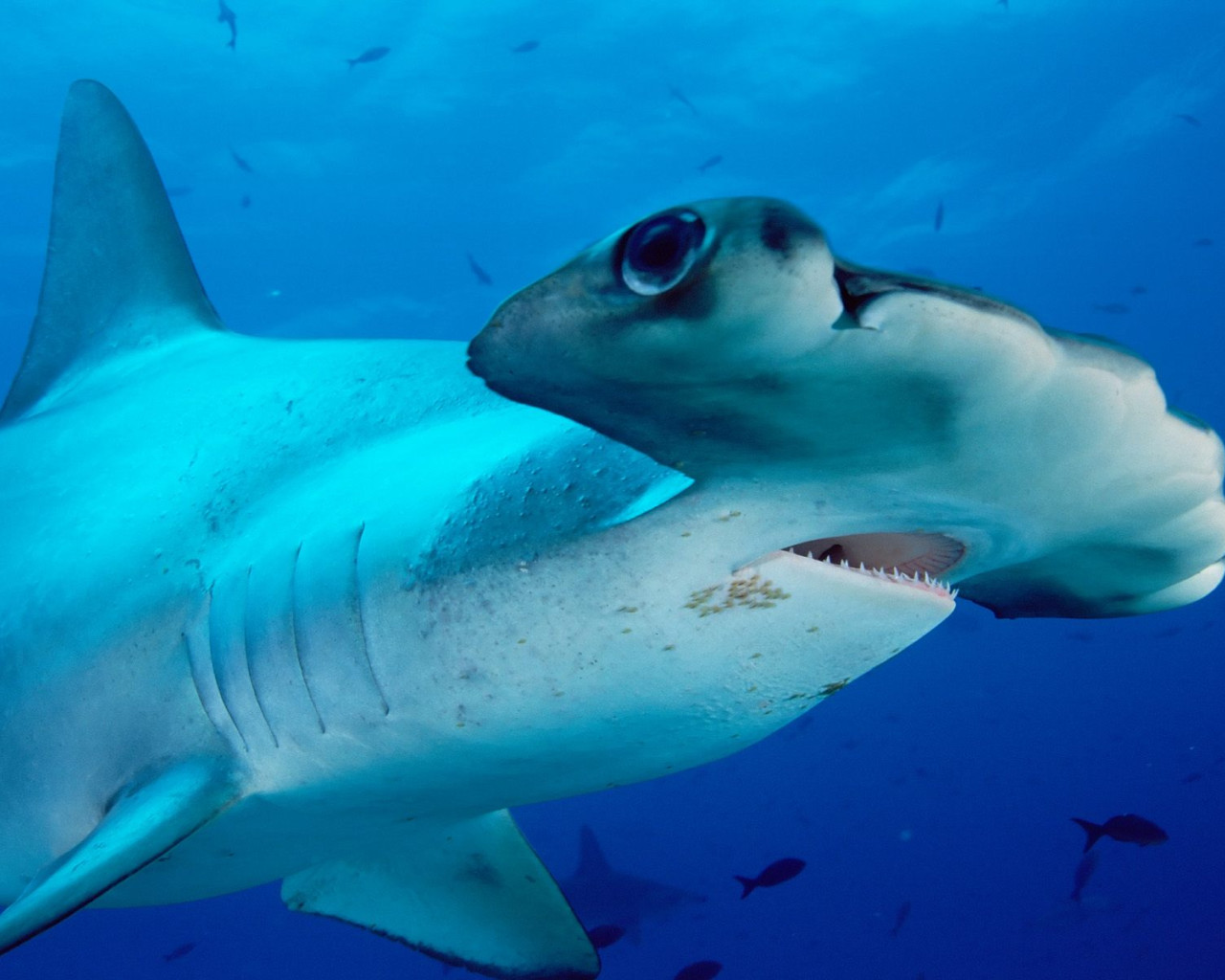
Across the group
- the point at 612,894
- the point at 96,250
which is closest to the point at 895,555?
the point at 96,250

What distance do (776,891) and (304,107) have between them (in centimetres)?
5750

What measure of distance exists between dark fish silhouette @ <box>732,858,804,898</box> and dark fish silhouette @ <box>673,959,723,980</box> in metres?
0.70

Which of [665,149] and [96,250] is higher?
[96,250]

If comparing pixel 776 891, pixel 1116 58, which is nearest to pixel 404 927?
pixel 1116 58

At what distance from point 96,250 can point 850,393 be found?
10.5ft

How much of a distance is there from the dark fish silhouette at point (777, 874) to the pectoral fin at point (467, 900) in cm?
457

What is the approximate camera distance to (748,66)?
21766mm

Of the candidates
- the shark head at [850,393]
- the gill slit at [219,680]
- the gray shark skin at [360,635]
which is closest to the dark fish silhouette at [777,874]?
→ the gray shark skin at [360,635]

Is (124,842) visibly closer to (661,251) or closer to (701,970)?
(661,251)

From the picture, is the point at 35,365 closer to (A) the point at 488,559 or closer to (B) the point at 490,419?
(B) the point at 490,419

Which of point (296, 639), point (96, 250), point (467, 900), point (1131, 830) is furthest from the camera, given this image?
point (1131, 830)

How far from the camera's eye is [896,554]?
1539mm

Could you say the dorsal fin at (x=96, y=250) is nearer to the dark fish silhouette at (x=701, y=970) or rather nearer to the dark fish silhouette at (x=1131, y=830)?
the dark fish silhouette at (x=701, y=970)

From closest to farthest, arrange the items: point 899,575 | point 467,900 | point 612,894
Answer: point 899,575 < point 467,900 < point 612,894
